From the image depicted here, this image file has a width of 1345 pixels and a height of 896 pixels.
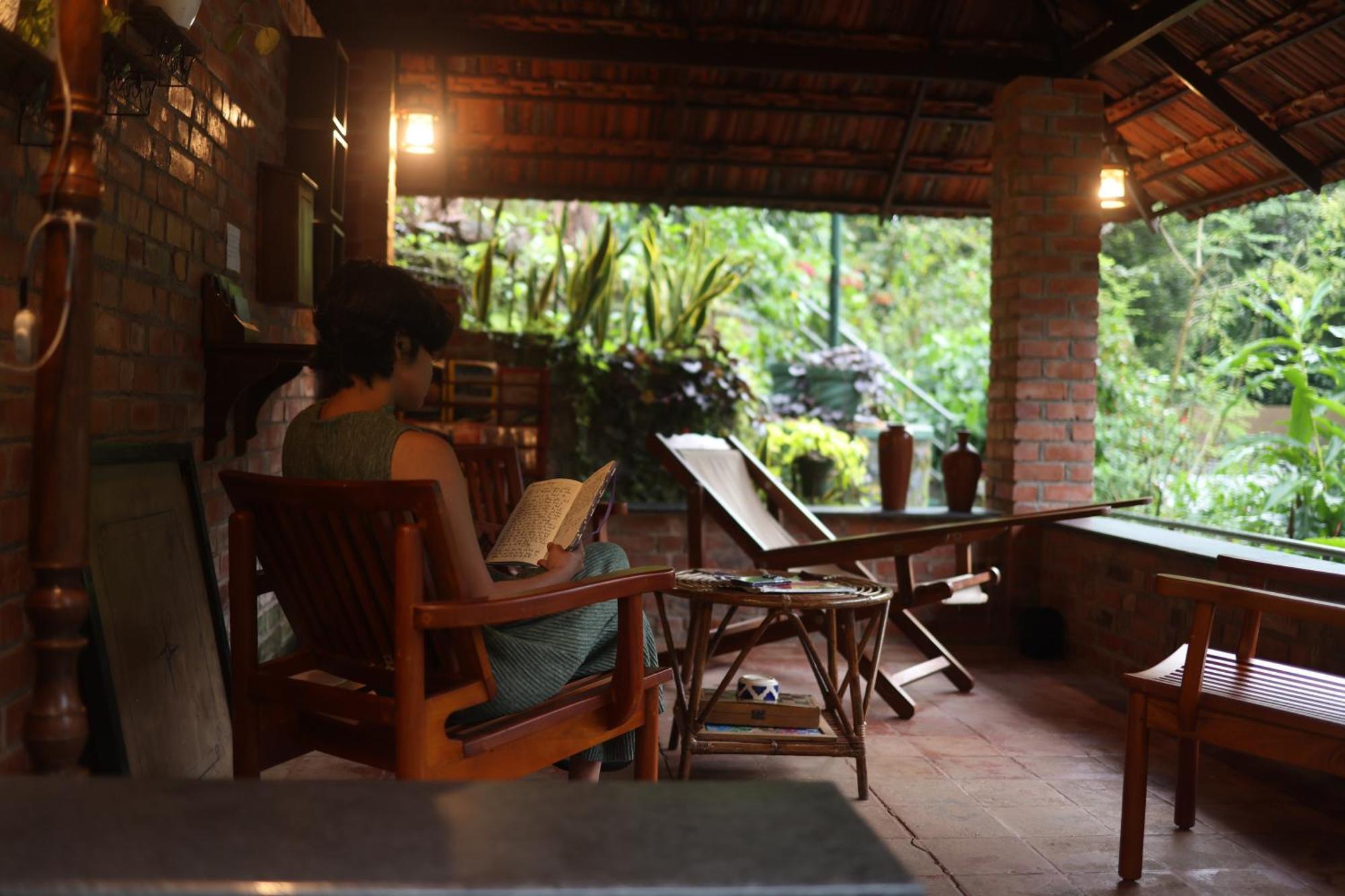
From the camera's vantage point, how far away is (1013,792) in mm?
3109

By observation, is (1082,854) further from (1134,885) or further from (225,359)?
(225,359)

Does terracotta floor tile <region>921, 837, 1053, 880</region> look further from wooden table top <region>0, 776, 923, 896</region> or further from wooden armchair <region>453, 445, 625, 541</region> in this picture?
wooden table top <region>0, 776, 923, 896</region>

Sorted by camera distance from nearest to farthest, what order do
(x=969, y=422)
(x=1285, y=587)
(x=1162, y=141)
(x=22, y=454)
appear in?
(x=22, y=454) < (x=1285, y=587) < (x=1162, y=141) < (x=969, y=422)

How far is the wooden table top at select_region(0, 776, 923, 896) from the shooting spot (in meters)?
0.79

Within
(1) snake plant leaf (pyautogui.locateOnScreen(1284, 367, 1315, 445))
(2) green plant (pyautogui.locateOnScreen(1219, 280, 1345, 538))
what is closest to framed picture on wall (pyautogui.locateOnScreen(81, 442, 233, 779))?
(2) green plant (pyautogui.locateOnScreen(1219, 280, 1345, 538))

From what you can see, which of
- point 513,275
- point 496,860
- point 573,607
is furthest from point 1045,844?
point 513,275

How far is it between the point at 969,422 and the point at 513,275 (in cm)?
379

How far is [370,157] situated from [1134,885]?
3.97 meters

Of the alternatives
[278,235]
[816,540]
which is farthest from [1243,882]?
[278,235]

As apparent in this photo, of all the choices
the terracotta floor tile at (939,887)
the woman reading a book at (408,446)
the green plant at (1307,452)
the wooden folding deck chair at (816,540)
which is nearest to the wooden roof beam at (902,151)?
the green plant at (1307,452)

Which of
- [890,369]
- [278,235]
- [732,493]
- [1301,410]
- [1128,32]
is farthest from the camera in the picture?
[890,369]

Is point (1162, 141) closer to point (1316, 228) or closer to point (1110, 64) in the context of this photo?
point (1110, 64)

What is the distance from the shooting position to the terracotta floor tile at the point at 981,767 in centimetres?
328

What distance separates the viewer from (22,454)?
1.79 metres
